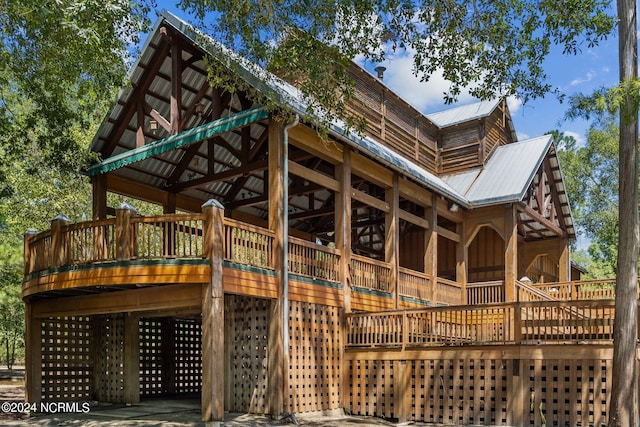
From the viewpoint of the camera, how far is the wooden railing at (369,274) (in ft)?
52.2

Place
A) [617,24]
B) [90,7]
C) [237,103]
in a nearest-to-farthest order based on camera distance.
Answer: [617,24] → [90,7] → [237,103]

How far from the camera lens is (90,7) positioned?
452 inches

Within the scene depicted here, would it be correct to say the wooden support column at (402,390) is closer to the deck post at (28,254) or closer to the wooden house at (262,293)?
the wooden house at (262,293)

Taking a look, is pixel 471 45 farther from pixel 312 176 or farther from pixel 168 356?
pixel 168 356

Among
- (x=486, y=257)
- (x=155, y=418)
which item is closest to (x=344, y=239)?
(x=155, y=418)

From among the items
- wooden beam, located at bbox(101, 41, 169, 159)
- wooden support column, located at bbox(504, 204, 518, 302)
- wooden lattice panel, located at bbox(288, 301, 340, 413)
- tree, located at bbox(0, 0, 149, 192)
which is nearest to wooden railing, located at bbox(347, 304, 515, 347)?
wooden lattice panel, located at bbox(288, 301, 340, 413)

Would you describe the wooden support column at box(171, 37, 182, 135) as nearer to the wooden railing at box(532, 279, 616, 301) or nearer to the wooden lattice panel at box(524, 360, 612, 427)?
the wooden lattice panel at box(524, 360, 612, 427)

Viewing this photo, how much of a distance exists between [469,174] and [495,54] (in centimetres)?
1134

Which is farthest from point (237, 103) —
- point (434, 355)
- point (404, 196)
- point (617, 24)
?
point (617, 24)

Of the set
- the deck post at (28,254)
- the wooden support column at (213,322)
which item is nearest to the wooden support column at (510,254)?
the wooden support column at (213,322)

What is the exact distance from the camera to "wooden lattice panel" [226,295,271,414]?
1307cm

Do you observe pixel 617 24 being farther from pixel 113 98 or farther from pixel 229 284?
pixel 113 98

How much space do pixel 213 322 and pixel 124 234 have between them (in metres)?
2.50

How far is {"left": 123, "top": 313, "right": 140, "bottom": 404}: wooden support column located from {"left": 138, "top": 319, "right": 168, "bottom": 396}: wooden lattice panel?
153 cm
